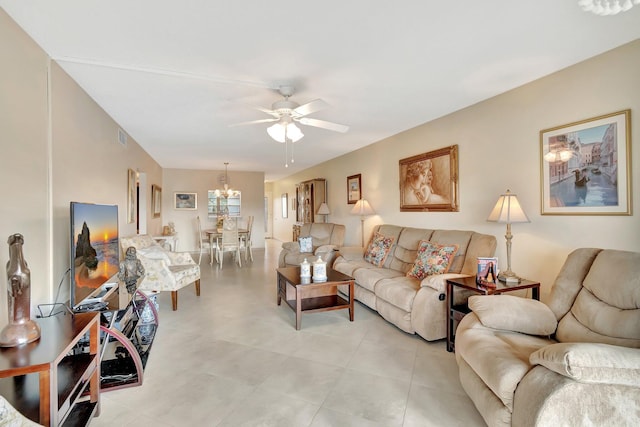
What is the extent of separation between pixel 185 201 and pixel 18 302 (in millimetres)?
7244

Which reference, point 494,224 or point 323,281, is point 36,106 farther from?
point 494,224

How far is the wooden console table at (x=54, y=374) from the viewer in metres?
1.24

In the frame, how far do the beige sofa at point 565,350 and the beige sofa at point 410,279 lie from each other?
0.67 metres

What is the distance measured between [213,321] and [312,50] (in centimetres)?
290

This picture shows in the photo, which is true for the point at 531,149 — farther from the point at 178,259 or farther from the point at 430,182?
the point at 178,259

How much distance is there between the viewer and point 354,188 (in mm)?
5820

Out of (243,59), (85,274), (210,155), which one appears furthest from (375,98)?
(210,155)

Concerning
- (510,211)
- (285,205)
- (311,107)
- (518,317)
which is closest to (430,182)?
(510,211)

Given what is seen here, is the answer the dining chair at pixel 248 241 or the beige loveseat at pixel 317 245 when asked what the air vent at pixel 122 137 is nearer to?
Result: the beige loveseat at pixel 317 245

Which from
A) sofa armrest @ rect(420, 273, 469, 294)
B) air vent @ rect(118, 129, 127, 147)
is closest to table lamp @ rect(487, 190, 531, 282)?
sofa armrest @ rect(420, 273, 469, 294)

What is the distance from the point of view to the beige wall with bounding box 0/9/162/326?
174 centimetres

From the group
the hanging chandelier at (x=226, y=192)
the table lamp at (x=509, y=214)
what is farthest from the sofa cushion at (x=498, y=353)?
the hanging chandelier at (x=226, y=192)

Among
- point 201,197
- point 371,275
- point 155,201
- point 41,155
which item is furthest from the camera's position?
point 201,197

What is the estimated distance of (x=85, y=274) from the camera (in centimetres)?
221
